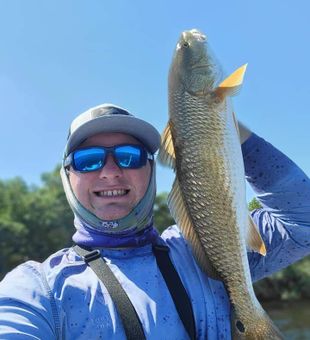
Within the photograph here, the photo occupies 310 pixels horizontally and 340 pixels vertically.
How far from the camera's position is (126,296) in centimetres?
215

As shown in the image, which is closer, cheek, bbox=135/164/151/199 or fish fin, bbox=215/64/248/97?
fish fin, bbox=215/64/248/97

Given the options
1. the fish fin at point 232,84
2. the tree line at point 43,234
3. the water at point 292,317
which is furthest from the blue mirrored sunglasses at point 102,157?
the tree line at point 43,234

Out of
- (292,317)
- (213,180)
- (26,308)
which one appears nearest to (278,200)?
(213,180)

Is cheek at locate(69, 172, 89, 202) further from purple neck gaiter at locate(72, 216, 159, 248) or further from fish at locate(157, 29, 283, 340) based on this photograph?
fish at locate(157, 29, 283, 340)

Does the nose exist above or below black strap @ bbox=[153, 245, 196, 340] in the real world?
above

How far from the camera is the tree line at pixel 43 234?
98.3ft

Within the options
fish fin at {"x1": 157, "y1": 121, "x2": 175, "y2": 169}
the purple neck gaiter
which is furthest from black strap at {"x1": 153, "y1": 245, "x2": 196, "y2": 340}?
fish fin at {"x1": 157, "y1": 121, "x2": 175, "y2": 169}

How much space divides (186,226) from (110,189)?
0.44m

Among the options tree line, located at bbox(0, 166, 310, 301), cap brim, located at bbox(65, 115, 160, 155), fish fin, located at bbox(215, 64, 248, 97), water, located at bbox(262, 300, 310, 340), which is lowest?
water, located at bbox(262, 300, 310, 340)

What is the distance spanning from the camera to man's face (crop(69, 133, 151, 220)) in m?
2.47

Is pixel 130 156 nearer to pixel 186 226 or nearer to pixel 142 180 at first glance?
pixel 142 180

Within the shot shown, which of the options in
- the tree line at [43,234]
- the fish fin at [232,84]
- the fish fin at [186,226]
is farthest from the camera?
the tree line at [43,234]

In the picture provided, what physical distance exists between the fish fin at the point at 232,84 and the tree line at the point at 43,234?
86.8 ft

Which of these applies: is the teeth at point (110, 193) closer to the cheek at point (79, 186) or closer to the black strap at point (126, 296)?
the cheek at point (79, 186)
